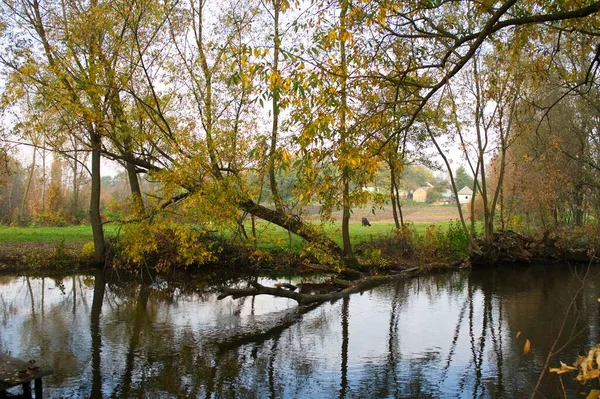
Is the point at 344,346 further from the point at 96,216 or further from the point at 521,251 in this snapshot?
the point at 521,251

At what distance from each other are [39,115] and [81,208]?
18.2 metres

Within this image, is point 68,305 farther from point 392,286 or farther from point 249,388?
point 392,286

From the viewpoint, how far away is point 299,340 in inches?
424

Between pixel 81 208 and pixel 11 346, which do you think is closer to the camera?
pixel 11 346

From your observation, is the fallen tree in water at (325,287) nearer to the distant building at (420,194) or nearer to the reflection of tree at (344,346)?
the reflection of tree at (344,346)

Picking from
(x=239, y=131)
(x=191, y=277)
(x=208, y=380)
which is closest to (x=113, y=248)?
(x=191, y=277)

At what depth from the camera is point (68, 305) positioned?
562 inches

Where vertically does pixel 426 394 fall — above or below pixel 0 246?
below

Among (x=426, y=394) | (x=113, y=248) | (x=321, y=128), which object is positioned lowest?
(x=426, y=394)

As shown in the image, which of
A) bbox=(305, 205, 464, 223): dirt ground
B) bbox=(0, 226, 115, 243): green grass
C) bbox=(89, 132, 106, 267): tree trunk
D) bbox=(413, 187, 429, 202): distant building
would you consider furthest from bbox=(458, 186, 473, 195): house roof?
bbox=(89, 132, 106, 267): tree trunk

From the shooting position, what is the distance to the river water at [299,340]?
8.15 meters

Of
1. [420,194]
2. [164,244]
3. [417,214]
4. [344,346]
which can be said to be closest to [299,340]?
[344,346]

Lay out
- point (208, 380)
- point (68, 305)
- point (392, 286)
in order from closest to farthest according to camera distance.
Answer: point (208, 380)
point (68, 305)
point (392, 286)

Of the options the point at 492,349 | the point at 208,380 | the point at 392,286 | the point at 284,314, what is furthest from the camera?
the point at 392,286
